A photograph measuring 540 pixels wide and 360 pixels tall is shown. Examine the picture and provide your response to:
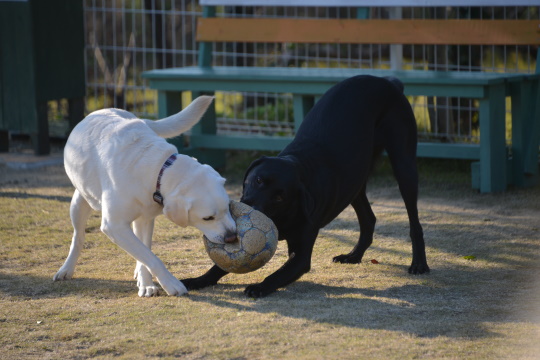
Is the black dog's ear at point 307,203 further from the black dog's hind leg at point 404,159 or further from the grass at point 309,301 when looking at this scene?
the black dog's hind leg at point 404,159

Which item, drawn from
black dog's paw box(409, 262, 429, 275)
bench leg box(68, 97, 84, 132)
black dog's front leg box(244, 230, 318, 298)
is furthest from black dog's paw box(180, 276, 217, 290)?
bench leg box(68, 97, 84, 132)

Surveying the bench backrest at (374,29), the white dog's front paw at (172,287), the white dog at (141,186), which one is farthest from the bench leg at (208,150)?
the white dog's front paw at (172,287)

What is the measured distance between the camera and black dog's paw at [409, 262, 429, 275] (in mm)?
4238

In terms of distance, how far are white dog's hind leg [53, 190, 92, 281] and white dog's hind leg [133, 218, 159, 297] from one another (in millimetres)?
289

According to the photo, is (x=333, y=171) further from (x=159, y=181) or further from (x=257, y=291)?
(x=159, y=181)

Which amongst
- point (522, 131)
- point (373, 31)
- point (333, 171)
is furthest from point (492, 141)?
point (333, 171)

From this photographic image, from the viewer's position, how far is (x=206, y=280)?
402cm

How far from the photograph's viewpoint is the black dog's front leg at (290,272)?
382 centimetres

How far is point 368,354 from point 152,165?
4.24ft

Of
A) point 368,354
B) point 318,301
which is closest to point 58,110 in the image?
point 318,301

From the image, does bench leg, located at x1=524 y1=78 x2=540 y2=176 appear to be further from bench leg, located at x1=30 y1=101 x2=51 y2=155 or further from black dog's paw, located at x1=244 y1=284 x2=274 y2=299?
bench leg, located at x1=30 y1=101 x2=51 y2=155

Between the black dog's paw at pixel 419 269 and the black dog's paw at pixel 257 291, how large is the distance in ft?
2.74

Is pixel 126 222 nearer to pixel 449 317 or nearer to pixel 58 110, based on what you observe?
pixel 449 317

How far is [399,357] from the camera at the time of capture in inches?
119
